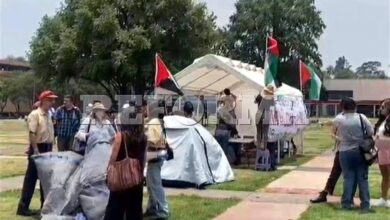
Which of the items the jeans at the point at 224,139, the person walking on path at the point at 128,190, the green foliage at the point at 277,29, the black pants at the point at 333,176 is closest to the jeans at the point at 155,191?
the person walking on path at the point at 128,190

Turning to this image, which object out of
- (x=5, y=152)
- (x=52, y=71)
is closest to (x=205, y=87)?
(x=5, y=152)

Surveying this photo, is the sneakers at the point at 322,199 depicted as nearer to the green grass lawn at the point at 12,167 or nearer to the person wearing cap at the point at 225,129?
the person wearing cap at the point at 225,129

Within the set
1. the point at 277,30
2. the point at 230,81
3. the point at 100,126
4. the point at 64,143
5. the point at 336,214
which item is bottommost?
the point at 336,214

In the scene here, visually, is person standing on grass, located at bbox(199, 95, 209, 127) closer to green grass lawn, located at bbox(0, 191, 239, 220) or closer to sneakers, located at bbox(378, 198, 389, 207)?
green grass lawn, located at bbox(0, 191, 239, 220)

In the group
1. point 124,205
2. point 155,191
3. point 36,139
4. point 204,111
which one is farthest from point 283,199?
point 204,111

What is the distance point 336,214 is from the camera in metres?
9.38

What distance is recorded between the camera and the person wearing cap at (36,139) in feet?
29.9

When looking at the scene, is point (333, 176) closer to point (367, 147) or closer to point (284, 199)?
point (284, 199)

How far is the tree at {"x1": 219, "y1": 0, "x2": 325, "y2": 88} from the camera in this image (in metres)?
63.8

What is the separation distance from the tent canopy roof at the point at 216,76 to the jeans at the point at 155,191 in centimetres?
826

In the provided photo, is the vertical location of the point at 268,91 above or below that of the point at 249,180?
above

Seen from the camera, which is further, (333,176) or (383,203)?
(333,176)

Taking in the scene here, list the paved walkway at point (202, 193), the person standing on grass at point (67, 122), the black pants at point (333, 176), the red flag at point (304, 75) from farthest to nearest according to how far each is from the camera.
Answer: the red flag at point (304, 75) → the person standing on grass at point (67, 122) → the paved walkway at point (202, 193) → the black pants at point (333, 176)

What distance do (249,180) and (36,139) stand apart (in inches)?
212
